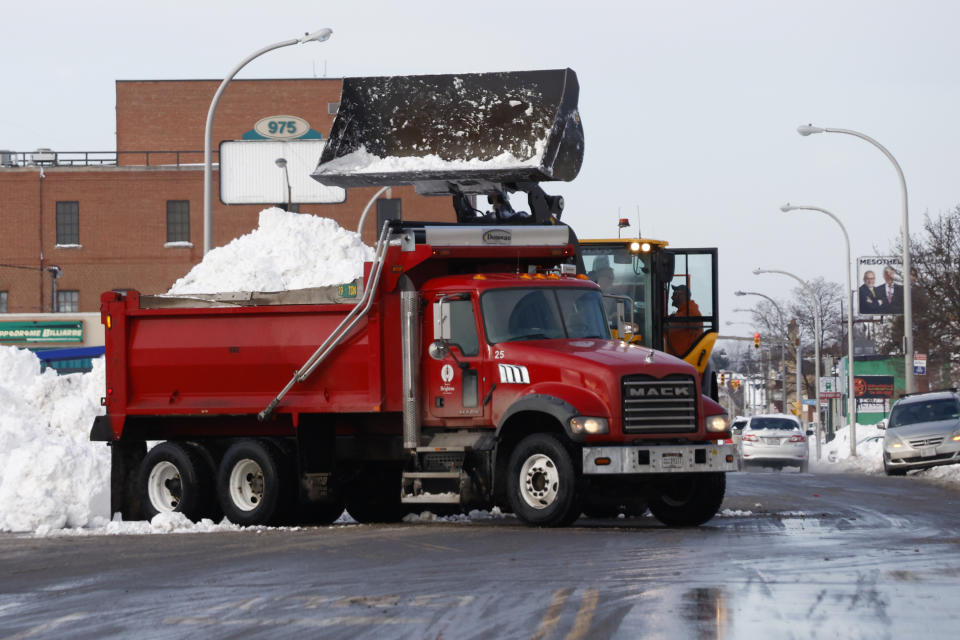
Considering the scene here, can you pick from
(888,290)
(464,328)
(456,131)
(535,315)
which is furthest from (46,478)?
(888,290)

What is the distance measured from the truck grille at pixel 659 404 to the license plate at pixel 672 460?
296 millimetres

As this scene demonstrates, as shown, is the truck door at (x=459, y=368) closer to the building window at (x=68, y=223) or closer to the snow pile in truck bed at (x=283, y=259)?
the snow pile in truck bed at (x=283, y=259)

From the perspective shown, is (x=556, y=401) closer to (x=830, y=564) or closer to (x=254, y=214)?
(x=830, y=564)

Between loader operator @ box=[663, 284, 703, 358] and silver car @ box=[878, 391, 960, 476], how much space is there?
1276cm

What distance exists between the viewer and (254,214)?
2682 inches

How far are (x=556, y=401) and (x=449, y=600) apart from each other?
618 centimetres

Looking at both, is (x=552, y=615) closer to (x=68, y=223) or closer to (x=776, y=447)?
(x=776, y=447)

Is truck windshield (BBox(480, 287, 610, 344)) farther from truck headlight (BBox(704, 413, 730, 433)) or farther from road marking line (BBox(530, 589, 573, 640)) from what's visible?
road marking line (BBox(530, 589, 573, 640))

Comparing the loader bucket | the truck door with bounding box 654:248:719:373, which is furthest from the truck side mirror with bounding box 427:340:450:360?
the truck door with bounding box 654:248:719:373

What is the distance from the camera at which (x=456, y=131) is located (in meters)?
19.4

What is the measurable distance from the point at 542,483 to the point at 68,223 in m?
55.8

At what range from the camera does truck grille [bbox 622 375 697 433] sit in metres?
16.2

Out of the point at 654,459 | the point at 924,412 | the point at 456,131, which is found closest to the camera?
the point at 654,459

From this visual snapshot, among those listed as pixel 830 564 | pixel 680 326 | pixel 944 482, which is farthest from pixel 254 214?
pixel 830 564
